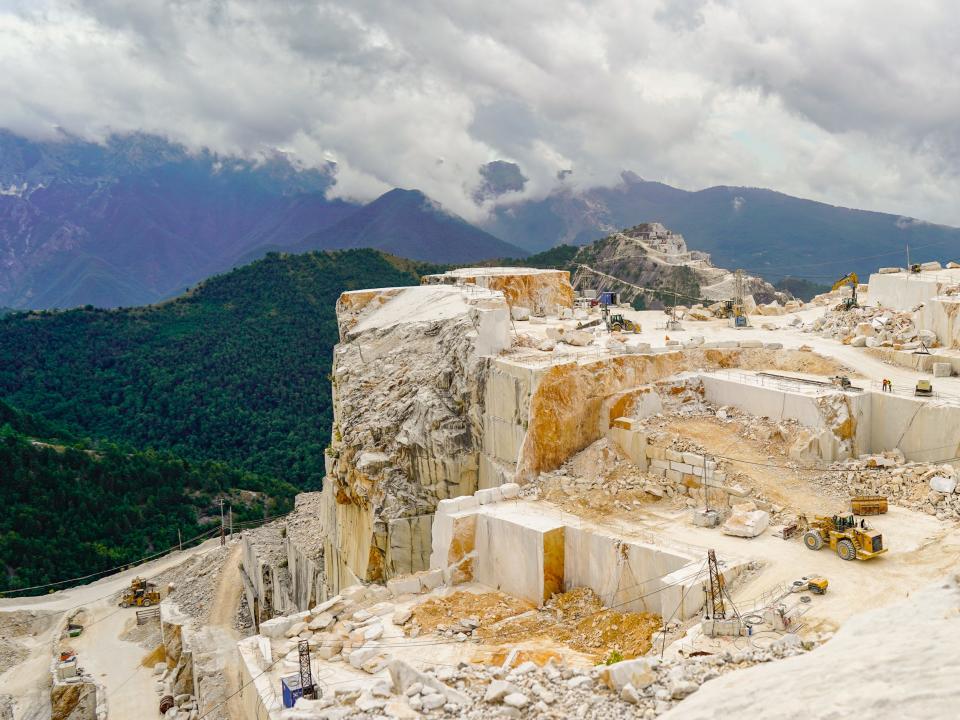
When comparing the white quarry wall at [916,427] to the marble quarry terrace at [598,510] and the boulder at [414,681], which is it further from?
the boulder at [414,681]

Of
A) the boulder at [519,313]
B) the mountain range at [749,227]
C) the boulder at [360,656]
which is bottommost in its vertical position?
the boulder at [360,656]

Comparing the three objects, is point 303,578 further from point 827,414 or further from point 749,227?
point 749,227

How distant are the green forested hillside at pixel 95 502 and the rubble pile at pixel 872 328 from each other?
33.3 meters

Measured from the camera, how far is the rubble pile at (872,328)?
22.5 metres

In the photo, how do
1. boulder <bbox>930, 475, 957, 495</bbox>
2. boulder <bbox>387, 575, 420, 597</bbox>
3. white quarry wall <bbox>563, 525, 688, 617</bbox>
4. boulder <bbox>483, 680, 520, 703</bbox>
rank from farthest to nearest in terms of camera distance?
1. boulder <bbox>387, 575, 420, 597</bbox>
2. boulder <bbox>930, 475, 957, 495</bbox>
3. white quarry wall <bbox>563, 525, 688, 617</bbox>
4. boulder <bbox>483, 680, 520, 703</bbox>

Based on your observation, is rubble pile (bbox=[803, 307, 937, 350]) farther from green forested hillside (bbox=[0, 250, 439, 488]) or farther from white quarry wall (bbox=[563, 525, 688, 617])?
green forested hillside (bbox=[0, 250, 439, 488])

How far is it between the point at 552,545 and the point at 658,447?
13.2 ft

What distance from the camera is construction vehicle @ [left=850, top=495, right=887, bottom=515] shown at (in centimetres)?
1541

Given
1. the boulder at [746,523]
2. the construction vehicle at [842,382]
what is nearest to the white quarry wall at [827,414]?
the construction vehicle at [842,382]

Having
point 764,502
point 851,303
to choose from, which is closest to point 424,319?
point 764,502

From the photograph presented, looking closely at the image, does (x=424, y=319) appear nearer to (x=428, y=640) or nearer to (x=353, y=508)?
(x=353, y=508)

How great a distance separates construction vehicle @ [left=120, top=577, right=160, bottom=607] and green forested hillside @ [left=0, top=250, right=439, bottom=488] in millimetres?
18250

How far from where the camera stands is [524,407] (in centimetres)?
1972

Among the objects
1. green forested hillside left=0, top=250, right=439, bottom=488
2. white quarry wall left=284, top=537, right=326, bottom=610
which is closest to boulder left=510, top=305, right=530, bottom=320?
white quarry wall left=284, top=537, right=326, bottom=610
